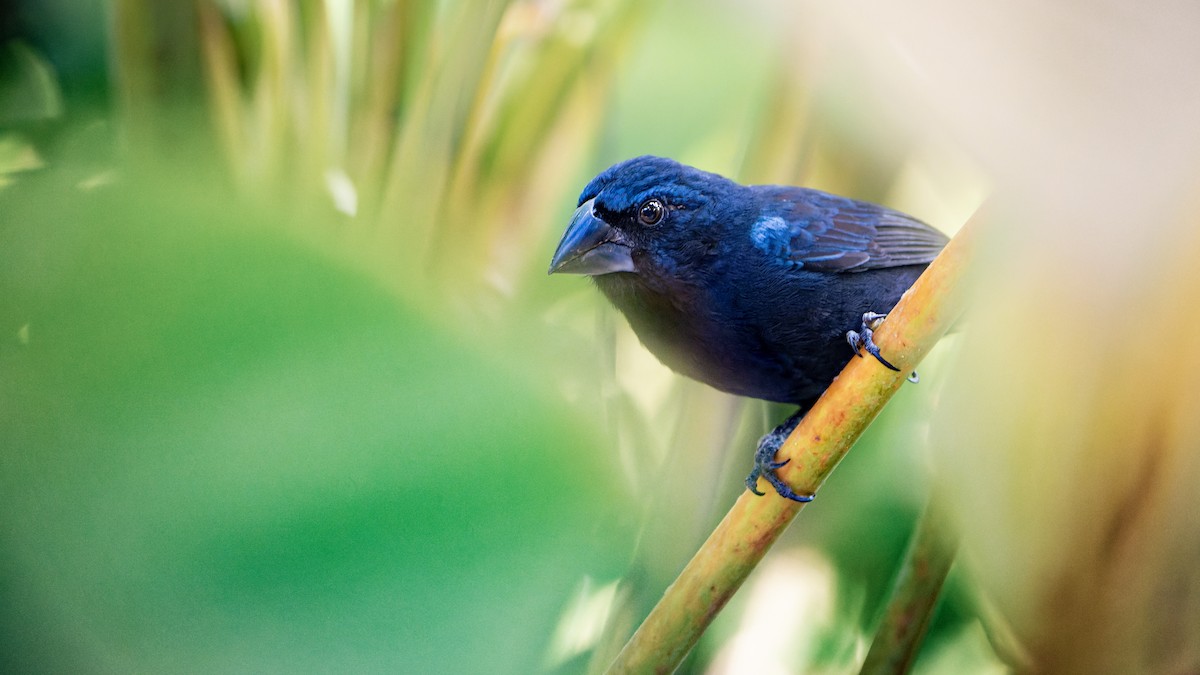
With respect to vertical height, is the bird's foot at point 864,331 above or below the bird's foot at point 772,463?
above

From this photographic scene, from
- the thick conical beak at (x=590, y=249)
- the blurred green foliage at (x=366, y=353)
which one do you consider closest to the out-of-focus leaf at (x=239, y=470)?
the blurred green foliage at (x=366, y=353)

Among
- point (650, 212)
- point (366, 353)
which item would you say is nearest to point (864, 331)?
point (650, 212)

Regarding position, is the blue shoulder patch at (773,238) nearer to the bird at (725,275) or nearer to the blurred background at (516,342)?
the bird at (725,275)

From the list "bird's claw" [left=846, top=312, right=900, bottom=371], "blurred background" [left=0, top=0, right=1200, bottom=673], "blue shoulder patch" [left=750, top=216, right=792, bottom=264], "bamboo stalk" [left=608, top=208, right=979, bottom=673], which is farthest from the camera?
Answer: "blue shoulder patch" [left=750, top=216, right=792, bottom=264]

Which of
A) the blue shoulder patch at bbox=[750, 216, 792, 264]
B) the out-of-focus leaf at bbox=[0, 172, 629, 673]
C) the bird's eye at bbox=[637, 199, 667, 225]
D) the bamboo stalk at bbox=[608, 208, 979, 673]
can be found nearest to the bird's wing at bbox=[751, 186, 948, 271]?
the blue shoulder patch at bbox=[750, 216, 792, 264]

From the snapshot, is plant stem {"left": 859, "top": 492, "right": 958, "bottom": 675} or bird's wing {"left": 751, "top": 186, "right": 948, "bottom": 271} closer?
plant stem {"left": 859, "top": 492, "right": 958, "bottom": 675}

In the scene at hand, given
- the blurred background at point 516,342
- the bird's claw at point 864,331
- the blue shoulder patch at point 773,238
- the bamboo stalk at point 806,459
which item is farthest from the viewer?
the blue shoulder patch at point 773,238

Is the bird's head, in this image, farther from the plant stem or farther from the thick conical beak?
the plant stem
